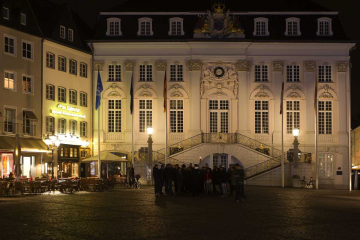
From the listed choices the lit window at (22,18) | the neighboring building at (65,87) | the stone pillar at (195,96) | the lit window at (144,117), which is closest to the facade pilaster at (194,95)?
the stone pillar at (195,96)

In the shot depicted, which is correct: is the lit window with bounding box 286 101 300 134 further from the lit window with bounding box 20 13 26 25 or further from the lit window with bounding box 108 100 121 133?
the lit window with bounding box 20 13 26 25

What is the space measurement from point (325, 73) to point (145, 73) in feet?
51.6

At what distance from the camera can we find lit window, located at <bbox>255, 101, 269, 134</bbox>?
5928cm

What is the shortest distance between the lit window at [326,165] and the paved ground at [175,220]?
29.2m

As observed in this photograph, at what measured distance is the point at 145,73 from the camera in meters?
59.9

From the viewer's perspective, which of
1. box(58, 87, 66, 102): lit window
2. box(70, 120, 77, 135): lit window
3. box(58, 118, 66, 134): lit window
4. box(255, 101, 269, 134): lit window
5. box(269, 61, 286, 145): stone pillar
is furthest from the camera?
box(255, 101, 269, 134): lit window

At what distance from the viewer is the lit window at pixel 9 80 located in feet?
160

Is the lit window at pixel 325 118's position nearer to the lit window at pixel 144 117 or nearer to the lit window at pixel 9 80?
the lit window at pixel 144 117

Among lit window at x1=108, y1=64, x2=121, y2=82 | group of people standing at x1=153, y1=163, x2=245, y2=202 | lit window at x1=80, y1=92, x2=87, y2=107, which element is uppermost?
lit window at x1=108, y1=64, x2=121, y2=82

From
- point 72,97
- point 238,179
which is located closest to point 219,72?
point 72,97

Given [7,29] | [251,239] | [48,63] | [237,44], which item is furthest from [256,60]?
[251,239]

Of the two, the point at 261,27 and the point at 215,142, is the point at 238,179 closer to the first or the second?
the point at 215,142

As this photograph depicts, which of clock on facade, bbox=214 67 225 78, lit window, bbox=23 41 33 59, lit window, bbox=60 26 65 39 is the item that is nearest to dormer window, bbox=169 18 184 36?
clock on facade, bbox=214 67 225 78

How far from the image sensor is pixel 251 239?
55.2 feet
